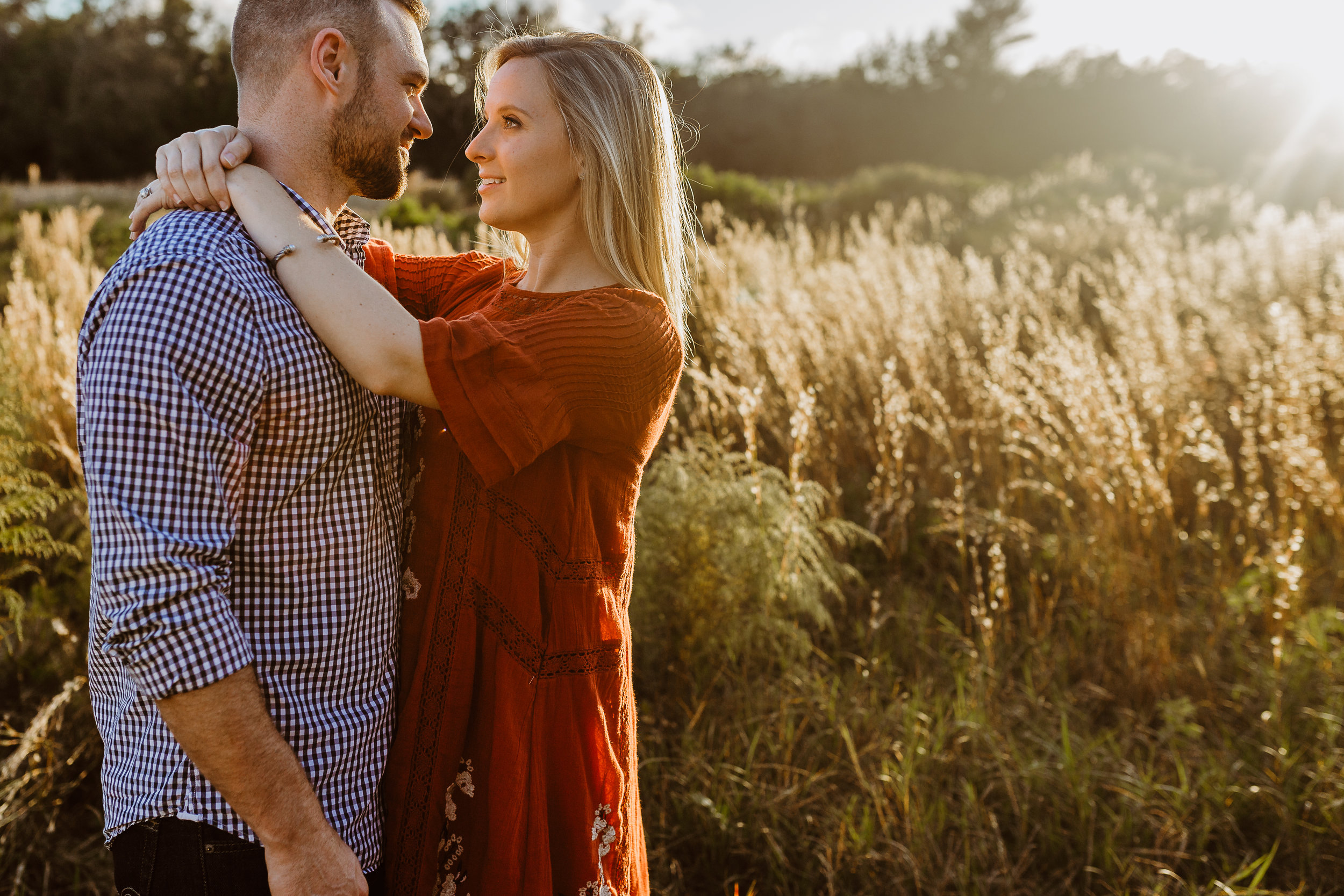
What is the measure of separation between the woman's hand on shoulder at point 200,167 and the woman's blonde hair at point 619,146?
585 millimetres

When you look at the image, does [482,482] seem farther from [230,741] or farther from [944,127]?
[944,127]

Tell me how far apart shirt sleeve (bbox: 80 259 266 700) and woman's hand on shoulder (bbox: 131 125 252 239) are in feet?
0.67

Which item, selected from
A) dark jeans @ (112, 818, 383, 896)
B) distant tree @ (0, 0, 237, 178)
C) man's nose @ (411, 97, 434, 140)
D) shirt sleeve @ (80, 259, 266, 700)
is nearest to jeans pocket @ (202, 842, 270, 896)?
dark jeans @ (112, 818, 383, 896)

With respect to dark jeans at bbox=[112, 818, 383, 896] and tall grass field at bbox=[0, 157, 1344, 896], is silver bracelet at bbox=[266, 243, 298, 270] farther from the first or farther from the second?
tall grass field at bbox=[0, 157, 1344, 896]

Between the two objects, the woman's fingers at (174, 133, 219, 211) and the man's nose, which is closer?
the woman's fingers at (174, 133, 219, 211)

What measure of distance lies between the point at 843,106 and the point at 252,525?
109 feet

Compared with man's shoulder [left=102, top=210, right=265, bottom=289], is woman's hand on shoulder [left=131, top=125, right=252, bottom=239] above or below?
above

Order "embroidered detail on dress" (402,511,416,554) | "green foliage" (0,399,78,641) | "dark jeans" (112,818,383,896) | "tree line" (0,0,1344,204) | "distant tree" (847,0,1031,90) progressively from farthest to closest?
"distant tree" (847,0,1031,90) → "tree line" (0,0,1344,204) → "green foliage" (0,399,78,641) → "embroidered detail on dress" (402,511,416,554) → "dark jeans" (112,818,383,896)

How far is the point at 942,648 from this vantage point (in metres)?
3.54

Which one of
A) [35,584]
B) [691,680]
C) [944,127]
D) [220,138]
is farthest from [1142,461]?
[944,127]

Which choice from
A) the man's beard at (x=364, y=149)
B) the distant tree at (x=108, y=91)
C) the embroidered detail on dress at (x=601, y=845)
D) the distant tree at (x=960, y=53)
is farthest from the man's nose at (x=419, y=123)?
the distant tree at (x=960, y=53)

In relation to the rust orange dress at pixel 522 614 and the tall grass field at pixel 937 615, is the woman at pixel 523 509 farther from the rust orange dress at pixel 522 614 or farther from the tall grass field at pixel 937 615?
the tall grass field at pixel 937 615

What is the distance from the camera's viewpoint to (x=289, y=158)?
4.60ft

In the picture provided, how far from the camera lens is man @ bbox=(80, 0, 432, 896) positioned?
1.07m
